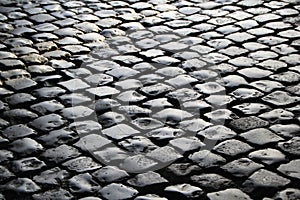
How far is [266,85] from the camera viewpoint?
4.71 meters

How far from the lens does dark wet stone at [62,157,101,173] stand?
3.70 m

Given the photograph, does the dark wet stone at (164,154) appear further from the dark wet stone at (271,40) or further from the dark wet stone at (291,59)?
the dark wet stone at (271,40)

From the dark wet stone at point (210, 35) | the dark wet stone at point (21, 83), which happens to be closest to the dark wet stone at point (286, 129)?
the dark wet stone at point (210, 35)

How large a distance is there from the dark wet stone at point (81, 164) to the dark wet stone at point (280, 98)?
1583 mm

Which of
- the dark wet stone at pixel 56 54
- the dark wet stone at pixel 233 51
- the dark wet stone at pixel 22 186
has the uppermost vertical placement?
the dark wet stone at pixel 56 54

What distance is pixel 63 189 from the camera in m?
3.49

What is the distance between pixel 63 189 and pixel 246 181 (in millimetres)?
1176

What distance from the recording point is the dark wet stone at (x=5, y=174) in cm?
362

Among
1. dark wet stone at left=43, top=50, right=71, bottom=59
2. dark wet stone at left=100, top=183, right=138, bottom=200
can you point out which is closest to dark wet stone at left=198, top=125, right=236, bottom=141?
dark wet stone at left=100, top=183, right=138, bottom=200

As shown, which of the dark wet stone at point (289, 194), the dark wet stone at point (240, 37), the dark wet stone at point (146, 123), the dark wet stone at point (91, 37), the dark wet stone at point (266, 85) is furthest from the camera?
the dark wet stone at point (91, 37)

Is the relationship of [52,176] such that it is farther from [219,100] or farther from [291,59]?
[291,59]

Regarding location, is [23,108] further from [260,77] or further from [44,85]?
[260,77]

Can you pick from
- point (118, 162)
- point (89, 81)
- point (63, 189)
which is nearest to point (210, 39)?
point (89, 81)

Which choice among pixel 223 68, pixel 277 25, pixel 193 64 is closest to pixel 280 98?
pixel 223 68
